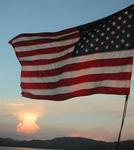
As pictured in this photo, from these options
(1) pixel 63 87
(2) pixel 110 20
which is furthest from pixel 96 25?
(1) pixel 63 87

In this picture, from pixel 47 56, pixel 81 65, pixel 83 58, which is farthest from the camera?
pixel 47 56

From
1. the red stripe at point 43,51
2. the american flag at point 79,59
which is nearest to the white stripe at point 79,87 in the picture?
the american flag at point 79,59

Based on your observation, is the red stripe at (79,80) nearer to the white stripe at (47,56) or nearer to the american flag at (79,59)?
the american flag at (79,59)

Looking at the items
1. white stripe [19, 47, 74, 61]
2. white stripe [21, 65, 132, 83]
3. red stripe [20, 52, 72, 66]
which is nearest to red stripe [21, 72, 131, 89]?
white stripe [21, 65, 132, 83]

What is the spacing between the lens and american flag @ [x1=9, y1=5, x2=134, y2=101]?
1504 centimetres

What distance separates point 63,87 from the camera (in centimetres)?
1588

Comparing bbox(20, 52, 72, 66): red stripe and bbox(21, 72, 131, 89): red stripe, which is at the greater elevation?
bbox(20, 52, 72, 66): red stripe

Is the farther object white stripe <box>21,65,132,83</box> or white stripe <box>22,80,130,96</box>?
white stripe <box>21,65,132,83</box>

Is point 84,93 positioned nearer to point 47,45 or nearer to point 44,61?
point 44,61

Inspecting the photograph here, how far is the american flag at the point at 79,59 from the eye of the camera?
15039 millimetres

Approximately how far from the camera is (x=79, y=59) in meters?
16.0

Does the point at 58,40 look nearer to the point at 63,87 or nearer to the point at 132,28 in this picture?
the point at 63,87

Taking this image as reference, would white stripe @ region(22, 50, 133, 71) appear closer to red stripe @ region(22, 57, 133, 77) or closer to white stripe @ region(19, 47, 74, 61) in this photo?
red stripe @ region(22, 57, 133, 77)

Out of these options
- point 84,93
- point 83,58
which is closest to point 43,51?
point 83,58
